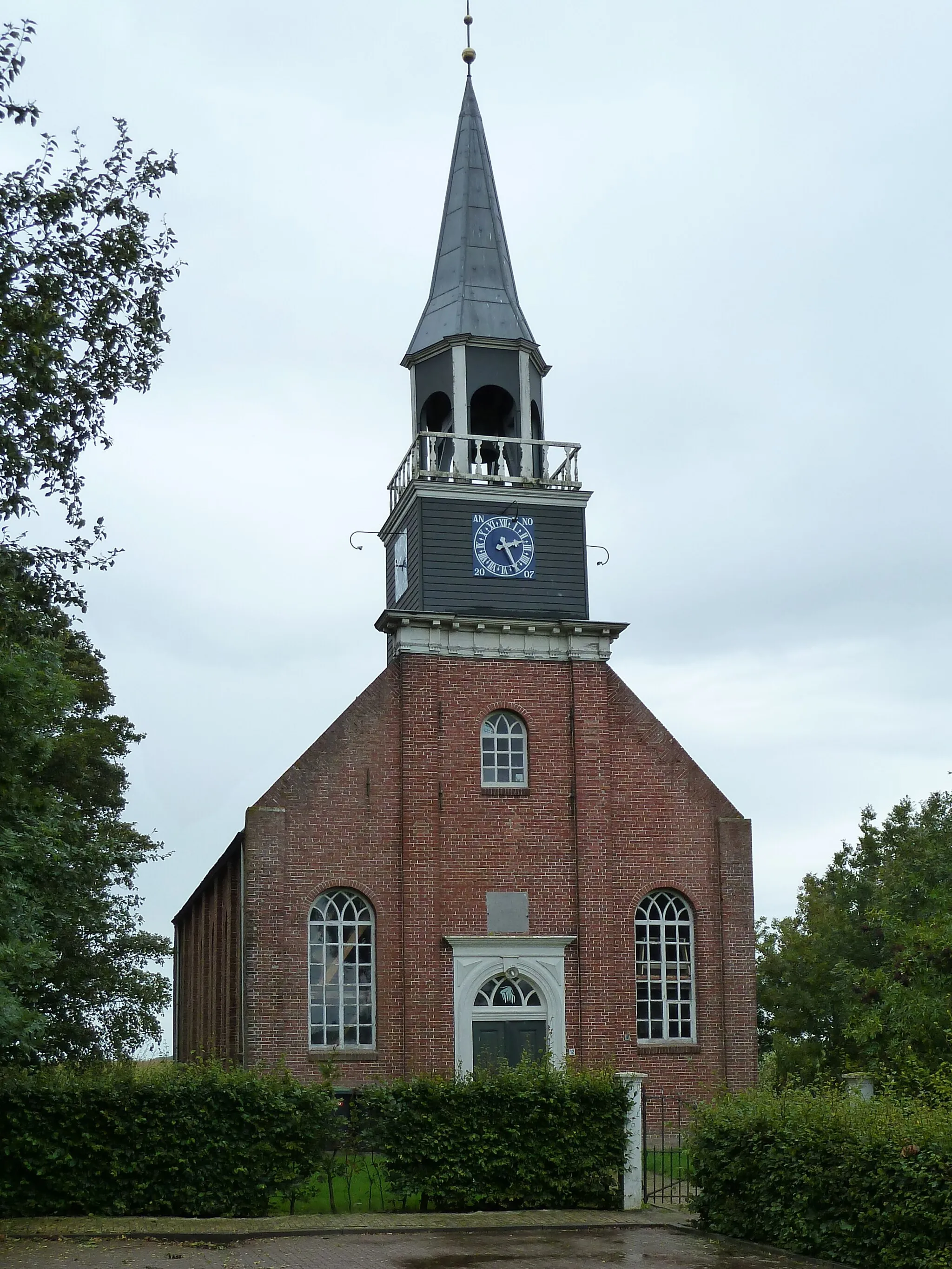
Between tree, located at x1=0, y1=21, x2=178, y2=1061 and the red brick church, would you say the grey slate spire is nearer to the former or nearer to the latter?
the red brick church

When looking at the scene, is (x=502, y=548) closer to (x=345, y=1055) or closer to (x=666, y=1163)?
(x=345, y=1055)

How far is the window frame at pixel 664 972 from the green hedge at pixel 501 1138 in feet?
27.1

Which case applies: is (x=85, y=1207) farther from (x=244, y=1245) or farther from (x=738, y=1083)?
(x=738, y=1083)

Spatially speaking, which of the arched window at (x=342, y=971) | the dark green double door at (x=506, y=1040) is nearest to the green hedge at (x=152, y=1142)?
the arched window at (x=342, y=971)

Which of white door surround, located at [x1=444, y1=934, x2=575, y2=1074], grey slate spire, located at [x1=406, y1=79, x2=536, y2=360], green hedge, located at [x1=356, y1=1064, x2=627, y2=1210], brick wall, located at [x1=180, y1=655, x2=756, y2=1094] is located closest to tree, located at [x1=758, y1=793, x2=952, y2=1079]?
brick wall, located at [x1=180, y1=655, x2=756, y2=1094]

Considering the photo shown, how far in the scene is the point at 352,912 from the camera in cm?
2702

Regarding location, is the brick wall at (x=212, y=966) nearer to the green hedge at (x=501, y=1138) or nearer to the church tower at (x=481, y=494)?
the green hedge at (x=501, y=1138)

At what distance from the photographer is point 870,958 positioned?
4575cm

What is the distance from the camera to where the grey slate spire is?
100ft

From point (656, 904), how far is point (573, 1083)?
9393 mm

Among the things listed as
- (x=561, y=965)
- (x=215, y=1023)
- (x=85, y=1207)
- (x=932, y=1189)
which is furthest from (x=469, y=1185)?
(x=215, y=1023)

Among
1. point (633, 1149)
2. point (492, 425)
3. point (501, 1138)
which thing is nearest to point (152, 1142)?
point (501, 1138)

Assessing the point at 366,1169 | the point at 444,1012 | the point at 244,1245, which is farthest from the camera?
the point at 444,1012

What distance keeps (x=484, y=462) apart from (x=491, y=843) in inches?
310
